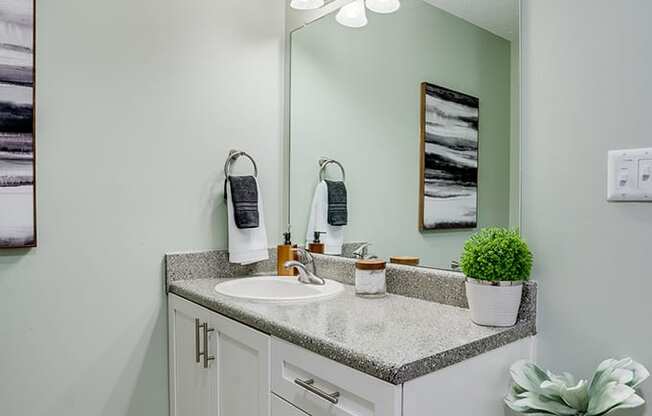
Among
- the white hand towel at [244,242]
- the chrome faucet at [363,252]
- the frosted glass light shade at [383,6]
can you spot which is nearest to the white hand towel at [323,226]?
the chrome faucet at [363,252]

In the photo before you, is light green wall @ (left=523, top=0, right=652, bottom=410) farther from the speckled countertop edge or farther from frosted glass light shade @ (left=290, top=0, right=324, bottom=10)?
frosted glass light shade @ (left=290, top=0, right=324, bottom=10)

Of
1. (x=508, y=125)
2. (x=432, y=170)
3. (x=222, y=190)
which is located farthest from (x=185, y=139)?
(x=508, y=125)

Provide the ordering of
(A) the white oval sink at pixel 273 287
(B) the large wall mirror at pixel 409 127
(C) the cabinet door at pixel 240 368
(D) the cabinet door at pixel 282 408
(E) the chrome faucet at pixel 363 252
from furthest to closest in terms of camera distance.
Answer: (E) the chrome faucet at pixel 363 252 < (A) the white oval sink at pixel 273 287 < (B) the large wall mirror at pixel 409 127 < (C) the cabinet door at pixel 240 368 < (D) the cabinet door at pixel 282 408

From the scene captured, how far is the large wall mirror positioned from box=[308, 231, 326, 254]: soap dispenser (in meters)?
0.03

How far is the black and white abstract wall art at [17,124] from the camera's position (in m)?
1.40

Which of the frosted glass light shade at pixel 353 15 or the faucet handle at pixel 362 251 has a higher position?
the frosted glass light shade at pixel 353 15

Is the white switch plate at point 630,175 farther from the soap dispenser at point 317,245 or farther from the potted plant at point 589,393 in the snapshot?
the soap dispenser at point 317,245

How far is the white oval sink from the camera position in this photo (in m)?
1.62

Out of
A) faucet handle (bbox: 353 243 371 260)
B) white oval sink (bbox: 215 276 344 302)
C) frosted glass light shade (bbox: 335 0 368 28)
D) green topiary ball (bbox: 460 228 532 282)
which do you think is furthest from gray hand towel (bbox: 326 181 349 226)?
green topiary ball (bbox: 460 228 532 282)

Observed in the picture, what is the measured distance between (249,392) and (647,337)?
1007mm

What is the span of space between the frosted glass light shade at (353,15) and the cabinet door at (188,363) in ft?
4.05

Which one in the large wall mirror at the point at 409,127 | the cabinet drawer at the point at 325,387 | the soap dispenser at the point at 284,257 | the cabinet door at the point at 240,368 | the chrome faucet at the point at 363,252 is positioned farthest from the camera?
the soap dispenser at the point at 284,257

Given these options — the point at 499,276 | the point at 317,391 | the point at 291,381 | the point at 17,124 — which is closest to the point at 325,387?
the point at 317,391

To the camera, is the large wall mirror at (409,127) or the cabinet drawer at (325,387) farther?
the large wall mirror at (409,127)
